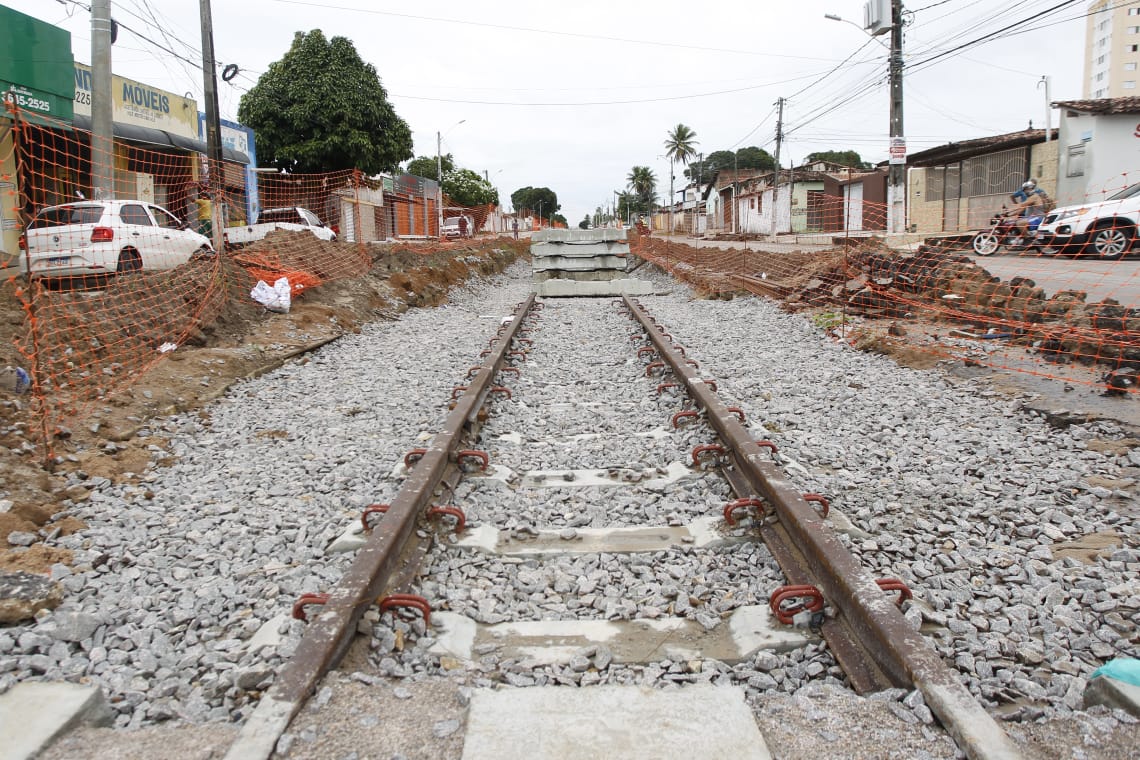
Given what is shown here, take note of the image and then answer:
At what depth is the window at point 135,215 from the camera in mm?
11806

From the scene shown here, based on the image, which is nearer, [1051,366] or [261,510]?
[261,510]

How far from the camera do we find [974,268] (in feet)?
35.5

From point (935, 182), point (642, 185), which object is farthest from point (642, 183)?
point (935, 182)

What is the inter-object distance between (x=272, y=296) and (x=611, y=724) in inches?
370

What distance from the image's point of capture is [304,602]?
2699 millimetres

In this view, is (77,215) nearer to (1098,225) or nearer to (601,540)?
(601,540)

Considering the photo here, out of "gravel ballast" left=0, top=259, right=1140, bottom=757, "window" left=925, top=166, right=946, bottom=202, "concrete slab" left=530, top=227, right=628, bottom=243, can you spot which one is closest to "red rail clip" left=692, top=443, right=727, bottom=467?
"gravel ballast" left=0, top=259, right=1140, bottom=757

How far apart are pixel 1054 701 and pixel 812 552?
91 centimetres

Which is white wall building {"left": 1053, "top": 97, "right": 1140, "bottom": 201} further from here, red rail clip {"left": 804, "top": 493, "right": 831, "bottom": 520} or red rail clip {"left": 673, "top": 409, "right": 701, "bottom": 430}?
red rail clip {"left": 804, "top": 493, "right": 831, "bottom": 520}

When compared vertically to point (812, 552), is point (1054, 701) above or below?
below

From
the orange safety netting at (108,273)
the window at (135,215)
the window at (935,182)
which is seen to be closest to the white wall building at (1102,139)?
the window at (935,182)

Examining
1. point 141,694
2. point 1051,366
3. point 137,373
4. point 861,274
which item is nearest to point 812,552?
point 141,694

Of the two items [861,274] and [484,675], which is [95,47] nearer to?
[861,274]

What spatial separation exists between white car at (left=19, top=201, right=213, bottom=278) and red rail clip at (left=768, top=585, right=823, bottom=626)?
33.2 feet
